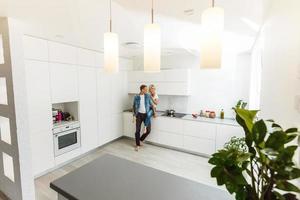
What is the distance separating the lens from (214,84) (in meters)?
3.80

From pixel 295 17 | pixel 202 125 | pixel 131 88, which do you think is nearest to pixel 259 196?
pixel 295 17

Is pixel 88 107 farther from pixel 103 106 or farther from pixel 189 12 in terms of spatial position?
pixel 189 12

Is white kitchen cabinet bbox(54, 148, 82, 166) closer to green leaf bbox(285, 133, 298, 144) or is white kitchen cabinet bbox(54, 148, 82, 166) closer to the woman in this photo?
the woman

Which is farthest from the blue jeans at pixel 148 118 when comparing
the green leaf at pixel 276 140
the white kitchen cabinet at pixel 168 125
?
the green leaf at pixel 276 140

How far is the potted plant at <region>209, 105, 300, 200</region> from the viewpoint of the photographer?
54 cm

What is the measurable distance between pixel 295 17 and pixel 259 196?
3.23 feet

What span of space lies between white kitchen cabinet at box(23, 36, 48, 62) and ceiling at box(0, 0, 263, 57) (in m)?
0.18

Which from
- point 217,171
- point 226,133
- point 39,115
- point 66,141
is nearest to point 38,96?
point 39,115

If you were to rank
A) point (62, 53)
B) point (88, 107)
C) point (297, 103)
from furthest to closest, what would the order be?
point (88, 107) → point (62, 53) → point (297, 103)

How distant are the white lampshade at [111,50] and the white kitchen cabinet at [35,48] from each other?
76.1 inches

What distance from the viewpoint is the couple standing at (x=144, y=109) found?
3.89 metres

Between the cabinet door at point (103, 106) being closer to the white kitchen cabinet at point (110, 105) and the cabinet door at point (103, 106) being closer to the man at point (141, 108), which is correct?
the white kitchen cabinet at point (110, 105)

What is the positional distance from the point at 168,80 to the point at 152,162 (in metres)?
1.97

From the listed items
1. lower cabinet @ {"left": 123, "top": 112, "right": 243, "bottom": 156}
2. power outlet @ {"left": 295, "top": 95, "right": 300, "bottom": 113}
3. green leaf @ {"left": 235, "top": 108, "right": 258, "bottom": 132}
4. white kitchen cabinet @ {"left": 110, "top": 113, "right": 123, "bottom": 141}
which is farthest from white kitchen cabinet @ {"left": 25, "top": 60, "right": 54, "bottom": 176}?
power outlet @ {"left": 295, "top": 95, "right": 300, "bottom": 113}
